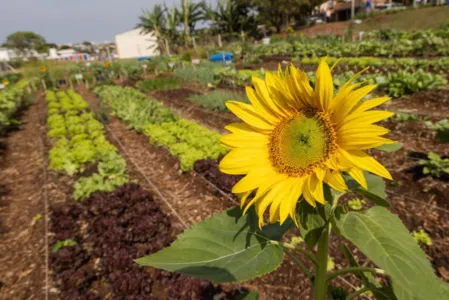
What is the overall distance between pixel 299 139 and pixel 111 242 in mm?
2916

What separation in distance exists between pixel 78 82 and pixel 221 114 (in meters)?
13.5

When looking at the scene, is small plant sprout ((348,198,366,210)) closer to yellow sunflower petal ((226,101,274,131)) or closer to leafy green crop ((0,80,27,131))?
yellow sunflower petal ((226,101,274,131))

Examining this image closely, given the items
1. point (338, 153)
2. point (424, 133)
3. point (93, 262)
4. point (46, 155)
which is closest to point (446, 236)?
point (424, 133)

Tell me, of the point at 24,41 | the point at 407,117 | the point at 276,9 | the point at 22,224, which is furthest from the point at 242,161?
the point at 24,41

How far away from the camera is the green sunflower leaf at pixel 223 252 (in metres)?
0.97

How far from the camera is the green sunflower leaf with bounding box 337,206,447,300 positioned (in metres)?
0.79

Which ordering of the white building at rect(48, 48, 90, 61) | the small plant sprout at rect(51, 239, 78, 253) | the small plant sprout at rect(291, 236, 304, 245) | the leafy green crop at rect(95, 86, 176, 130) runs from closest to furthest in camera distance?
the small plant sprout at rect(291, 236, 304, 245) < the small plant sprout at rect(51, 239, 78, 253) < the leafy green crop at rect(95, 86, 176, 130) < the white building at rect(48, 48, 90, 61)

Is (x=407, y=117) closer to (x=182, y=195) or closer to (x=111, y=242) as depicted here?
(x=182, y=195)

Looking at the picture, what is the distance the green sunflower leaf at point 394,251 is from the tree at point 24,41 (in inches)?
2855

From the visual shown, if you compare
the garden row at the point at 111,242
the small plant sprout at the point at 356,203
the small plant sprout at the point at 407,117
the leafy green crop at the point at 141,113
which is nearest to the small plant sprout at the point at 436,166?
the small plant sprout at the point at 356,203

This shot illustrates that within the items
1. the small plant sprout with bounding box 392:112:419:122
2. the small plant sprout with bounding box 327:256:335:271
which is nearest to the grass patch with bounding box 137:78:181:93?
the small plant sprout with bounding box 392:112:419:122

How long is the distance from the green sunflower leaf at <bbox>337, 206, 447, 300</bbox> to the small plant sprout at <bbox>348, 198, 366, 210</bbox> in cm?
261

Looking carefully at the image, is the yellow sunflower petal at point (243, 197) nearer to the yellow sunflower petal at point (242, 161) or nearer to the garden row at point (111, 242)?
the yellow sunflower petal at point (242, 161)

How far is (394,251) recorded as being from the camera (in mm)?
860
